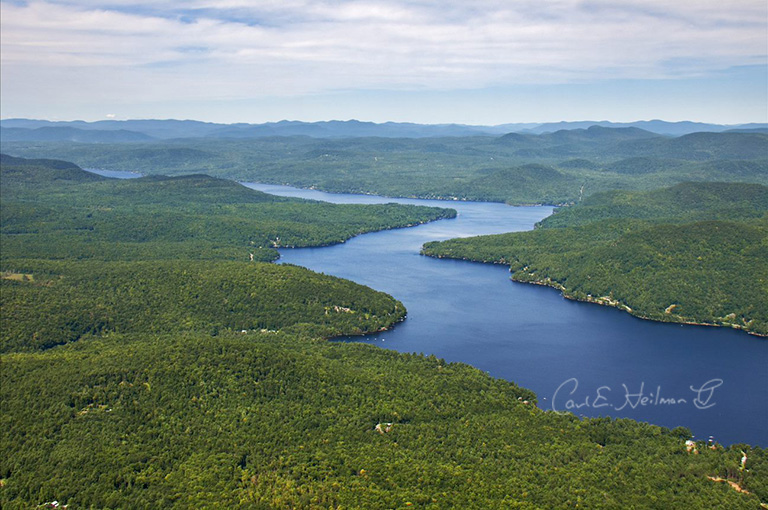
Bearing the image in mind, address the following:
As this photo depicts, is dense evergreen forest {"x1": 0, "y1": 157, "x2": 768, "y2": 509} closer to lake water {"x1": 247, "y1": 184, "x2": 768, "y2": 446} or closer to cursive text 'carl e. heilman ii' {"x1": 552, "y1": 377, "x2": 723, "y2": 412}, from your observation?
cursive text 'carl e. heilman ii' {"x1": 552, "y1": 377, "x2": 723, "y2": 412}

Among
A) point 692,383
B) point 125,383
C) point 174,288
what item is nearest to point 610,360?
point 692,383

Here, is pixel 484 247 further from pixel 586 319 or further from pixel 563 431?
pixel 563 431

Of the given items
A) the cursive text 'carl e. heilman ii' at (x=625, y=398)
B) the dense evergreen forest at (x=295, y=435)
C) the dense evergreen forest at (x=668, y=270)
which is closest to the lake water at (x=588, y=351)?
the cursive text 'carl e. heilman ii' at (x=625, y=398)

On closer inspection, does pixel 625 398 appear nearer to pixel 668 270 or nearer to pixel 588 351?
pixel 588 351

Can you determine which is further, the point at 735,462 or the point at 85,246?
the point at 85,246

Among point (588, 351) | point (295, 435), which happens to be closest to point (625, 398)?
point (588, 351)

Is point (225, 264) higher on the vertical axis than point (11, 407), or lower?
higher

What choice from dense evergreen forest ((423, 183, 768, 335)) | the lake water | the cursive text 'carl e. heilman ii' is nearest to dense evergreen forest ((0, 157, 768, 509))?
the cursive text 'carl e. heilman ii'
